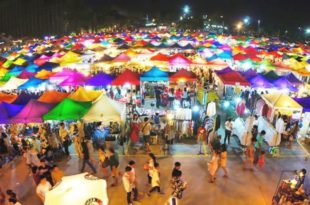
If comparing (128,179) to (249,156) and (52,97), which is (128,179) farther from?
(52,97)

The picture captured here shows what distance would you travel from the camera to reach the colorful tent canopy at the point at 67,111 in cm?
1049

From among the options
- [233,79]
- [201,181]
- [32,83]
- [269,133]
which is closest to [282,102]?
[269,133]

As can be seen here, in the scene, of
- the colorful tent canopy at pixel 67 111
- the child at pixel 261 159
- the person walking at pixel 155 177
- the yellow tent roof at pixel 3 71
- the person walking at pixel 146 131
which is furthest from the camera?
the yellow tent roof at pixel 3 71

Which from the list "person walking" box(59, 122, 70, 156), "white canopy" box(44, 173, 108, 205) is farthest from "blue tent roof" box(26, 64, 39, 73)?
"white canopy" box(44, 173, 108, 205)

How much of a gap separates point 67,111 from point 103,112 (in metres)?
1.26

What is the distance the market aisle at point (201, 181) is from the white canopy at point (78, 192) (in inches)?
77.1

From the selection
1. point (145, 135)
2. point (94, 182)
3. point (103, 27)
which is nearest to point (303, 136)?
point (145, 135)

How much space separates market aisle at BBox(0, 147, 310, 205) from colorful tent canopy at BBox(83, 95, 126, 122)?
1505 millimetres

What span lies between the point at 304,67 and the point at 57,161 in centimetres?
1517

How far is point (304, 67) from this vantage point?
59.6 ft

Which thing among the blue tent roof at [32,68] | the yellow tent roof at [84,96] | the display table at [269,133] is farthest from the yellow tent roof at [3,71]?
the display table at [269,133]

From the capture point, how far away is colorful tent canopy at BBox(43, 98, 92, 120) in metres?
10.5

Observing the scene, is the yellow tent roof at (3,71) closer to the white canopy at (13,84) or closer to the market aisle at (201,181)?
the white canopy at (13,84)

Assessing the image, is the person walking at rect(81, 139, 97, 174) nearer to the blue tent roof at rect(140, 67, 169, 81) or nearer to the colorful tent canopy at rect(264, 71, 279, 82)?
the blue tent roof at rect(140, 67, 169, 81)
